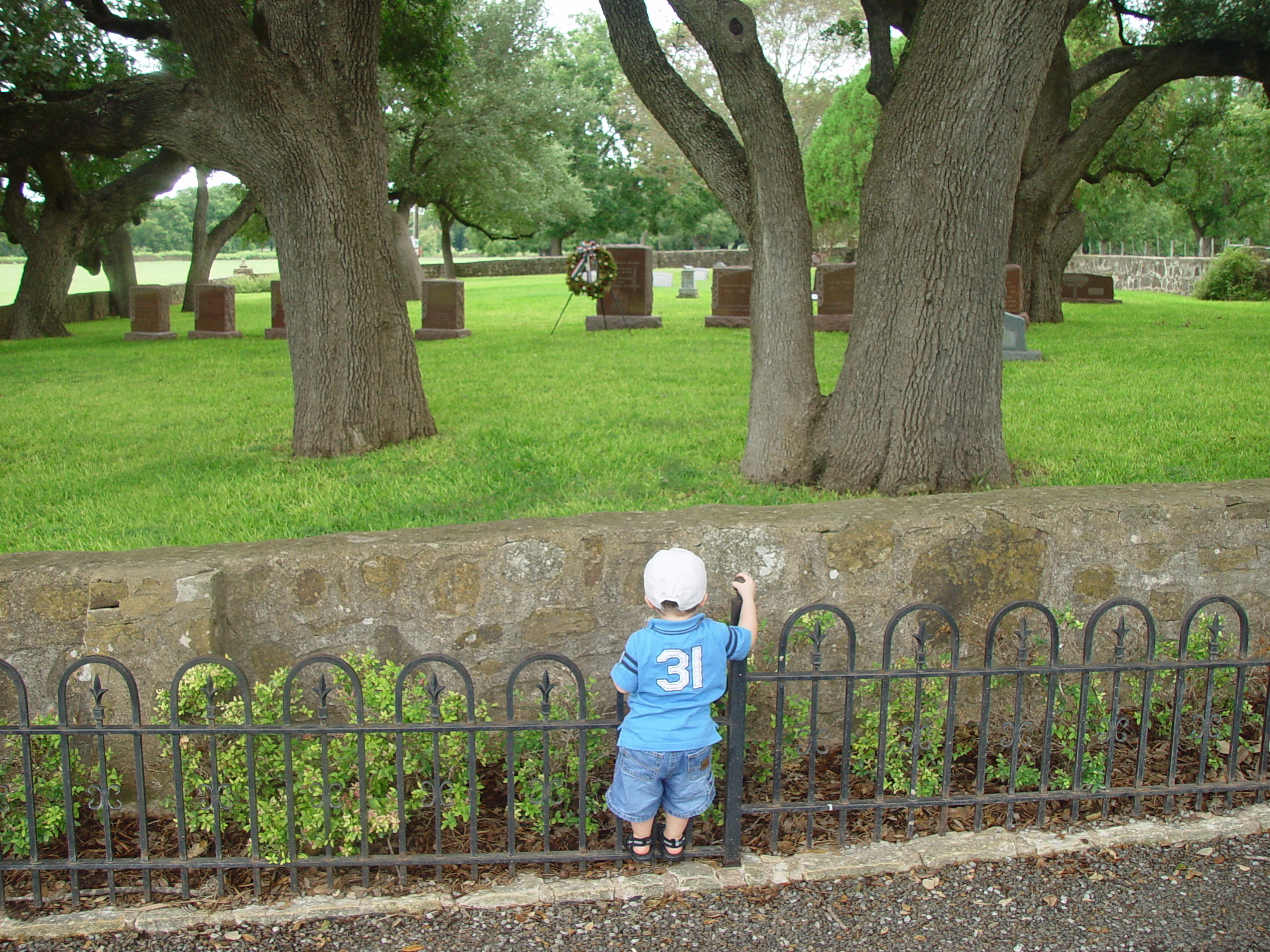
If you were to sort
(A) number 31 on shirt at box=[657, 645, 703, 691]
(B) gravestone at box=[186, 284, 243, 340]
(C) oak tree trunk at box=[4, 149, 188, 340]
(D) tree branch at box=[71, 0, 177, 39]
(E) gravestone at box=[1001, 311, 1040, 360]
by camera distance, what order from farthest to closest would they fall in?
(C) oak tree trunk at box=[4, 149, 188, 340] < (B) gravestone at box=[186, 284, 243, 340] < (D) tree branch at box=[71, 0, 177, 39] < (E) gravestone at box=[1001, 311, 1040, 360] < (A) number 31 on shirt at box=[657, 645, 703, 691]

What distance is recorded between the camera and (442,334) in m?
18.0

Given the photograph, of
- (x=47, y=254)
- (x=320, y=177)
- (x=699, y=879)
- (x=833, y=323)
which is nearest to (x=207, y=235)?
(x=47, y=254)

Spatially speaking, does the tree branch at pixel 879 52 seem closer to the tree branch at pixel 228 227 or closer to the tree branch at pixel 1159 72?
the tree branch at pixel 1159 72

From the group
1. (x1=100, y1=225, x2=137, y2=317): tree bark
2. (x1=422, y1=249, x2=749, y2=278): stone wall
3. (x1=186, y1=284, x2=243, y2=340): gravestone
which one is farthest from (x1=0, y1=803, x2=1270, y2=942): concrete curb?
(x1=422, y1=249, x2=749, y2=278): stone wall

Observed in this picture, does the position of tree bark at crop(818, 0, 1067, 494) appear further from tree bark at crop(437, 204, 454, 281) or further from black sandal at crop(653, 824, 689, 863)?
tree bark at crop(437, 204, 454, 281)

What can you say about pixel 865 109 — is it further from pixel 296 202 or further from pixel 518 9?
pixel 296 202

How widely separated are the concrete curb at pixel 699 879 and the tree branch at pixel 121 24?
1313 cm

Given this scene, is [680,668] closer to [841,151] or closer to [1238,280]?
[1238,280]

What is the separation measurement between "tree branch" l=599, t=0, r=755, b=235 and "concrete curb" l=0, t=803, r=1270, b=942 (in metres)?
4.06

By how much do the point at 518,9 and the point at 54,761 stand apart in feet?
102

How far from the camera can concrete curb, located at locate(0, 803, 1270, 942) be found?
3.23 metres

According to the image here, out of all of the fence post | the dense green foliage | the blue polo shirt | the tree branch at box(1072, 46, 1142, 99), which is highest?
the dense green foliage

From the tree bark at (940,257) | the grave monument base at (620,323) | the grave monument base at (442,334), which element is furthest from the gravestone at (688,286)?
the tree bark at (940,257)

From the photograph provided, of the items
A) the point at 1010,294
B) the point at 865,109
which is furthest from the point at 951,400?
the point at 865,109
